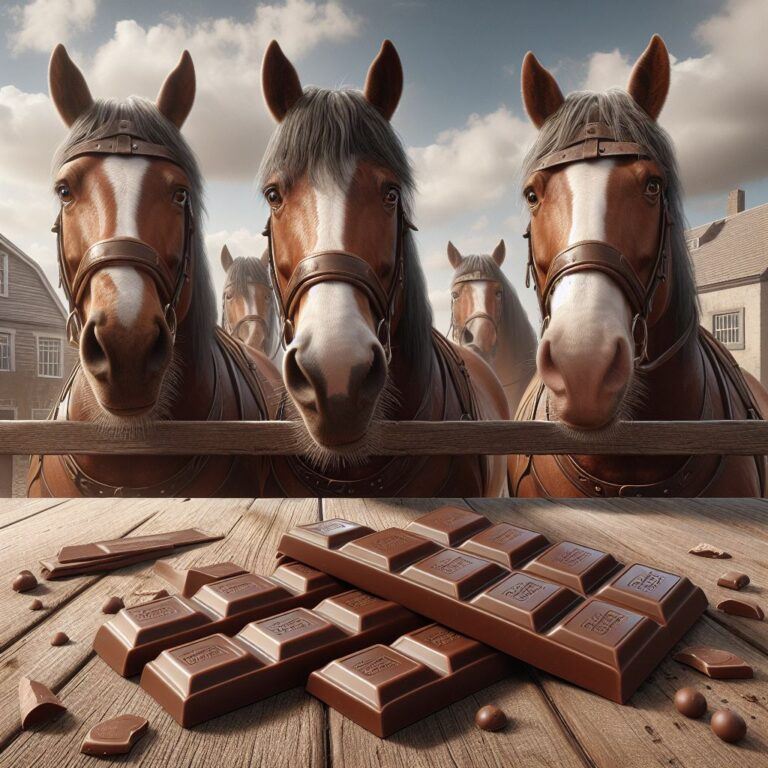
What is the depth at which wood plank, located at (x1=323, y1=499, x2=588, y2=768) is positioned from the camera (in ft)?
1.81

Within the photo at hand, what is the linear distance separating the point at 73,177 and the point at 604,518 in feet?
7.82

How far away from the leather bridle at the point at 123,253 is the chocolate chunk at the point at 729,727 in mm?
2135

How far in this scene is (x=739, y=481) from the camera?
2381mm

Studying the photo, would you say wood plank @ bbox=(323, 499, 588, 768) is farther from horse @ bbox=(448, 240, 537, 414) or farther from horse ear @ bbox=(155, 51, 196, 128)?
horse @ bbox=(448, 240, 537, 414)

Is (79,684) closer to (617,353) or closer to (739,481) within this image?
(617,353)

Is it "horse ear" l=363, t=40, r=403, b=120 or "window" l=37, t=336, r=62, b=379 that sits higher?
"horse ear" l=363, t=40, r=403, b=120

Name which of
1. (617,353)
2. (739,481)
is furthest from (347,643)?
(739,481)

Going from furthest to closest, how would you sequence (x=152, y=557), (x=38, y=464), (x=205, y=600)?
(x=38, y=464)
(x=152, y=557)
(x=205, y=600)

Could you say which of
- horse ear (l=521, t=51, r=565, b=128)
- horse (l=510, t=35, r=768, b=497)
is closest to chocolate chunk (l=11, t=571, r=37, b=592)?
horse (l=510, t=35, r=768, b=497)

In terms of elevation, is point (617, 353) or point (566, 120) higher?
point (566, 120)

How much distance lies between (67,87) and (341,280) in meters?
1.76

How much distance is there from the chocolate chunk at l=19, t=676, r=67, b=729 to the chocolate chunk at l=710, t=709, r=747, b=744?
2.22 ft

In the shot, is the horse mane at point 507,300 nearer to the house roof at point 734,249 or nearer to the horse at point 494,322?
the horse at point 494,322

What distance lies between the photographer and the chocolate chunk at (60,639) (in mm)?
772
